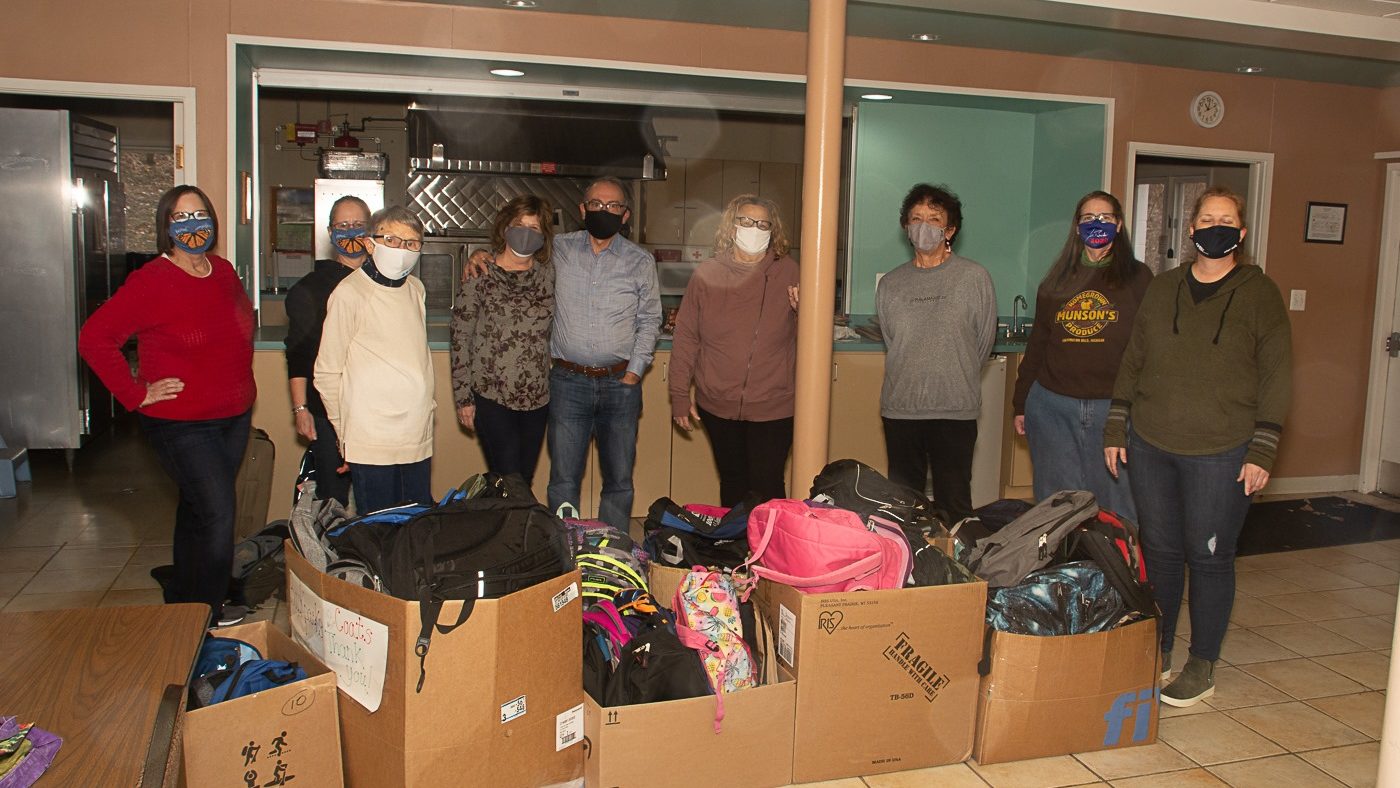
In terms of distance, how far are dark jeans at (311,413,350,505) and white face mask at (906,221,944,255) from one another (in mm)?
2072

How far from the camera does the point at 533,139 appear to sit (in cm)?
634

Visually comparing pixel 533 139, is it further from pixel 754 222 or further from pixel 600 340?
pixel 754 222

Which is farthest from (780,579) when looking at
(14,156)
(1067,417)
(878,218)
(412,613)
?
(14,156)

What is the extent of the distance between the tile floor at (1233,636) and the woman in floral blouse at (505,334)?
0.99m

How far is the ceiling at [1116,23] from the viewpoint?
4484 mm

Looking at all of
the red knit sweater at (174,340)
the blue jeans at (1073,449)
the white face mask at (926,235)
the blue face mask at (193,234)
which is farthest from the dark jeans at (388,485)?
the blue jeans at (1073,449)

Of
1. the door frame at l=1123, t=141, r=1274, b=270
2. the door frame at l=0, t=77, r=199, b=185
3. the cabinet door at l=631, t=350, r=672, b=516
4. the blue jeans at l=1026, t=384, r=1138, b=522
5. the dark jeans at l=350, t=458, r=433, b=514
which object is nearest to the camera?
the dark jeans at l=350, t=458, r=433, b=514

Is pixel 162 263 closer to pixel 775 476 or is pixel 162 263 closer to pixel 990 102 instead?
pixel 775 476

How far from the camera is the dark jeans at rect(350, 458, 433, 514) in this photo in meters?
3.10

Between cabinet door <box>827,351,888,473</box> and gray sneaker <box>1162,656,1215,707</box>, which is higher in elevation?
cabinet door <box>827,351,888,473</box>

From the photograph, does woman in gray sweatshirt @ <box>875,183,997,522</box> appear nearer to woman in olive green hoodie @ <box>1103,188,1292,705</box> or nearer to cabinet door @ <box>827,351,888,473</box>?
woman in olive green hoodie @ <box>1103,188,1292,705</box>

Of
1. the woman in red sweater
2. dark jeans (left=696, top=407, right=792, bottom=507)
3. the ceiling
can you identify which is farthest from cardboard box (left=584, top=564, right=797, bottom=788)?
the ceiling

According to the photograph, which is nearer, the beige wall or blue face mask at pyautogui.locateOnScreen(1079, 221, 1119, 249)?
blue face mask at pyautogui.locateOnScreen(1079, 221, 1119, 249)

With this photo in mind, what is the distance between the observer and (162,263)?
3.06 meters
